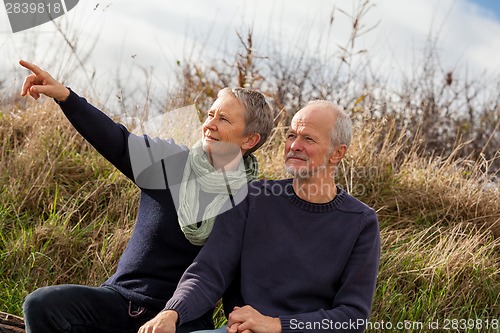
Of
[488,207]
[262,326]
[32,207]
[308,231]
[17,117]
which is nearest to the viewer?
[262,326]

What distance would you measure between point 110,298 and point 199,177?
0.63 metres

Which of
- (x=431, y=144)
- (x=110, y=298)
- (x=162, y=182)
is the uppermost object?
(x=162, y=182)

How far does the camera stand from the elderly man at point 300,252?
2.82 m

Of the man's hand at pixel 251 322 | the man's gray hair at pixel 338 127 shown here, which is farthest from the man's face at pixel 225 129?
the man's hand at pixel 251 322

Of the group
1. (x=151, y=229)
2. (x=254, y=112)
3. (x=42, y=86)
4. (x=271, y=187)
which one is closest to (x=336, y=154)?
(x=271, y=187)

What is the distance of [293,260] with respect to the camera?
291 cm

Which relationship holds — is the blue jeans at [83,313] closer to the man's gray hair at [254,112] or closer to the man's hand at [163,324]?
the man's hand at [163,324]

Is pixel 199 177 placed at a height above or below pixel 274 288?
above

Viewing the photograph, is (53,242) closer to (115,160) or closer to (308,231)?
(115,160)

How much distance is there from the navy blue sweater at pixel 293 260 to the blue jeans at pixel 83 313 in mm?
273

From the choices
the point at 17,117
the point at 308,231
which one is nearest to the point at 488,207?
the point at 308,231

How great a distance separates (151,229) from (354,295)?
914 mm

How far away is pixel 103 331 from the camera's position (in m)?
3.10

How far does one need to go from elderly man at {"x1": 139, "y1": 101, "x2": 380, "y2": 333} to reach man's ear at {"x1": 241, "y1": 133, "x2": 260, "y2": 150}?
22 cm
